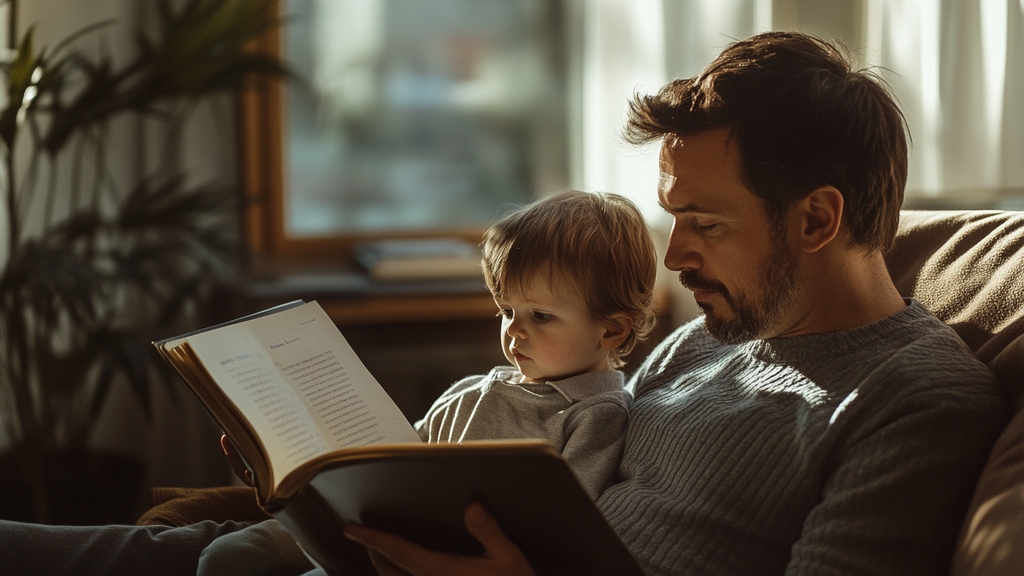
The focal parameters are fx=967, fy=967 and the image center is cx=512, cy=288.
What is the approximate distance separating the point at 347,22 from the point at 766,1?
1447mm

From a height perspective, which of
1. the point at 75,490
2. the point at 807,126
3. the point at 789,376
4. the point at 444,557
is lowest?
the point at 75,490

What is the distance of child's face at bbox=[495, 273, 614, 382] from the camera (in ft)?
4.01

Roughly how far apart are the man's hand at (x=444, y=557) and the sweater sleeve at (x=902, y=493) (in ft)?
0.86

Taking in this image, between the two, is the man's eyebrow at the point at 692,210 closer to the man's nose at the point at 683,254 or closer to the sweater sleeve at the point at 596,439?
the man's nose at the point at 683,254

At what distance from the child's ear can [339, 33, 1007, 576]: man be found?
0.10 meters

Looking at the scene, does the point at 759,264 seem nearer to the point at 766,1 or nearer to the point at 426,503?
the point at 426,503

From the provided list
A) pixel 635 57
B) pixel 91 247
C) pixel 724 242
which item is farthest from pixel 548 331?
pixel 635 57

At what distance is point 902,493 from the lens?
0.87 m

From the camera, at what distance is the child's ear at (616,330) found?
1265 millimetres

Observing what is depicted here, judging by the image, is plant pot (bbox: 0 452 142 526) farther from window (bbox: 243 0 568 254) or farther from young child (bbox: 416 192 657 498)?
young child (bbox: 416 192 657 498)

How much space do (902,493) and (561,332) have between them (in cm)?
48

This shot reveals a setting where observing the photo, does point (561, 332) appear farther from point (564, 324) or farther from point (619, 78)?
point (619, 78)

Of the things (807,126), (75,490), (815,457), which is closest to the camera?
(815,457)

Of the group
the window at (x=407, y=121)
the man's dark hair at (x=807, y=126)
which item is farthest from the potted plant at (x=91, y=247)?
the man's dark hair at (x=807, y=126)
